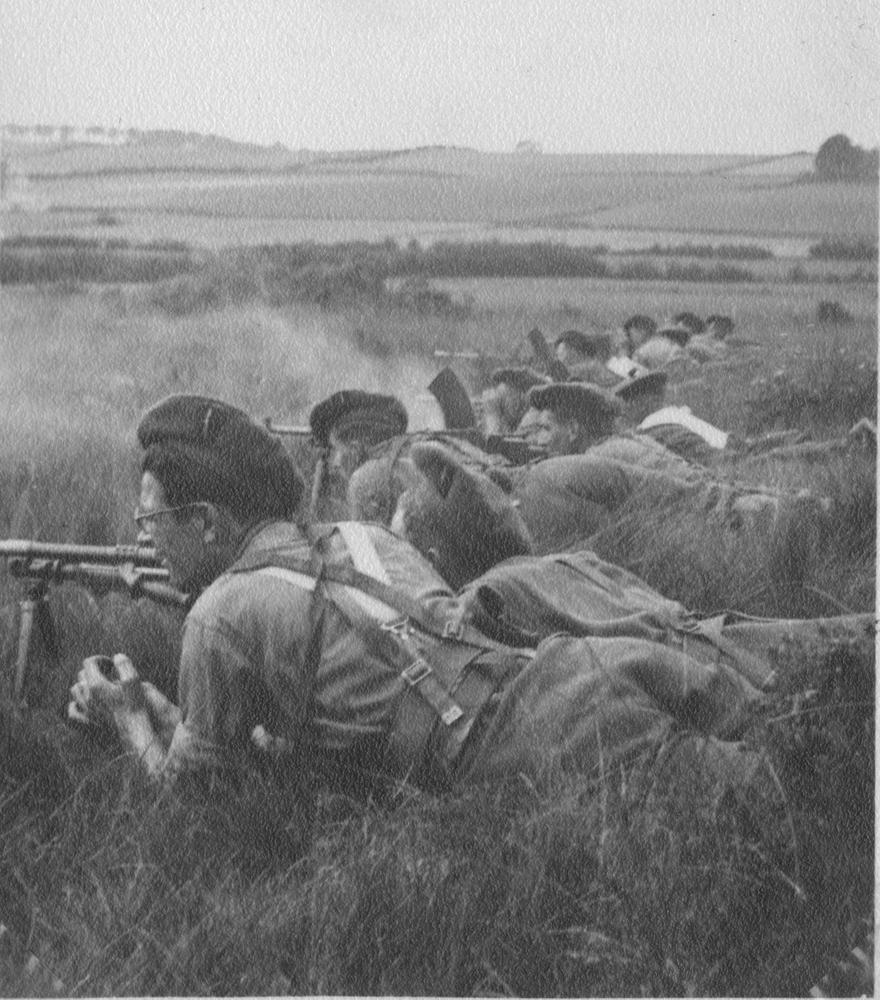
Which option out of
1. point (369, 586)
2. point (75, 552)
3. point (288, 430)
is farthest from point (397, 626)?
point (75, 552)

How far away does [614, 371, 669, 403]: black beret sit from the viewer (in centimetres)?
527

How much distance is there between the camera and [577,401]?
5.40 metres

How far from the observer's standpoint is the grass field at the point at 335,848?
4.54m

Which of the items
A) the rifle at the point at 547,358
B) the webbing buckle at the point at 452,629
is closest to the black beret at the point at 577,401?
the rifle at the point at 547,358

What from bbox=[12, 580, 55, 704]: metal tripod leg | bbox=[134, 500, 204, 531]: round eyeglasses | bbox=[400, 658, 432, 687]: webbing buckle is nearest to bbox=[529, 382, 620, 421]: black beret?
bbox=[400, 658, 432, 687]: webbing buckle

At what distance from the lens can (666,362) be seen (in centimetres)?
527

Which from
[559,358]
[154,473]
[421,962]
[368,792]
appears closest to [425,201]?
[559,358]

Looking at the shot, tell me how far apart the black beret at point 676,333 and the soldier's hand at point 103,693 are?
2210mm

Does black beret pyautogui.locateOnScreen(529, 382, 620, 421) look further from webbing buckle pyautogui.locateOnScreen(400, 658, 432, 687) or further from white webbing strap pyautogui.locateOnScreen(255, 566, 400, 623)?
webbing buckle pyautogui.locateOnScreen(400, 658, 432, 687)

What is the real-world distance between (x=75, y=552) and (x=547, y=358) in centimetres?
181

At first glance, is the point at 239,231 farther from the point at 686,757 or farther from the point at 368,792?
the point at 686,757

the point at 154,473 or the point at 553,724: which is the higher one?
the point at 154,473

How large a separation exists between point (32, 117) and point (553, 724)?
2.79 meters

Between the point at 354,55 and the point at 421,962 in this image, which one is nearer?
the point at 421,962
